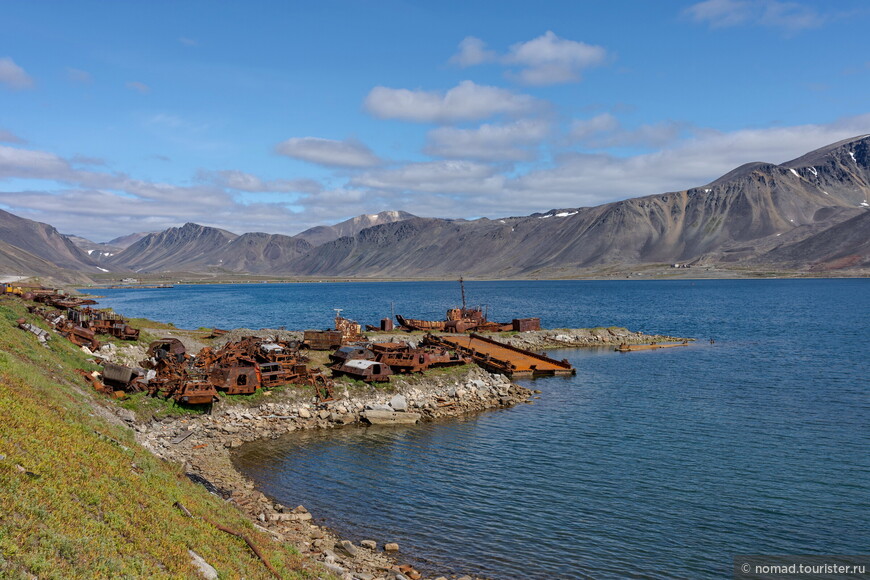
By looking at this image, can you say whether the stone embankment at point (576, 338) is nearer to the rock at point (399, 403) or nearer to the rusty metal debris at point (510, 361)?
the rusty metal debris at point (510, 361)

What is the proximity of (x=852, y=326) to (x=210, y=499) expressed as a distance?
11423 centimetres

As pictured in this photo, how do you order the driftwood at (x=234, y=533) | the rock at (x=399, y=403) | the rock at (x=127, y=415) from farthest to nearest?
the rock at (x=399, y=403)
the rock at (x=127, y=415)
the driftwood at (x=234, y=533)

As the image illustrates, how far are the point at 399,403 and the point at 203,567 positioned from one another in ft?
99.7

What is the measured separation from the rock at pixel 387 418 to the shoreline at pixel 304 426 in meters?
0.13

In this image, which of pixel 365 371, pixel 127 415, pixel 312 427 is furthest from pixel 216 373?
pixel 365 371

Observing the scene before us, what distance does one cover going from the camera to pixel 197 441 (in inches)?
1340

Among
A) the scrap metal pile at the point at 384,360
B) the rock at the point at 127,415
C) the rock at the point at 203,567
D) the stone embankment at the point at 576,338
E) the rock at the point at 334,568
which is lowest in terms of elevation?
the rock at the point at 334,568

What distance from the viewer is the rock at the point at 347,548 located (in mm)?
21328

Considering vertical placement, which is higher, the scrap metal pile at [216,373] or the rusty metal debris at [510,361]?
the scrap metal pile at [216,373]

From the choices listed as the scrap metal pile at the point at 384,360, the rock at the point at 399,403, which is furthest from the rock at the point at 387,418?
the scrap metal pile at the point at 384,360

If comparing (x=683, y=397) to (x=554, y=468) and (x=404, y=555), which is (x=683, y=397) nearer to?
(x=554, y=468)

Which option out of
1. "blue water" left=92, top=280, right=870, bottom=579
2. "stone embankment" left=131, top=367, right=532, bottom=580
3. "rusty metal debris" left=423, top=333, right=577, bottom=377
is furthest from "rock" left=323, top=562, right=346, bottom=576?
"rusty metal debris" left=423, top=333, right=577, bottom=377

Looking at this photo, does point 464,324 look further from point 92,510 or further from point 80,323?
point 92,510

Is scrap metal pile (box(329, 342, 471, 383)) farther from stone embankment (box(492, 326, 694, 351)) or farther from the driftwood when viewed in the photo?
the driftwood
